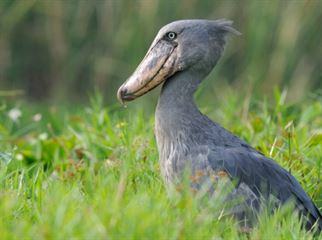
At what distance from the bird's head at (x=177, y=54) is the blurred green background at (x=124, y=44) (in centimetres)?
448

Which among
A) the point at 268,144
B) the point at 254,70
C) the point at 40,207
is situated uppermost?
the point at 40,207

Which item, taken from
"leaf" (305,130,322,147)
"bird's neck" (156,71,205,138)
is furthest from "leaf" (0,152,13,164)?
"leaf" (305,130,322,147)

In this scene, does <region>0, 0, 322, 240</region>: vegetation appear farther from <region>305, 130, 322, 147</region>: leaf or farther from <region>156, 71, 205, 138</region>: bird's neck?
<region>156, 71, 205, 138</region>: bird's neck

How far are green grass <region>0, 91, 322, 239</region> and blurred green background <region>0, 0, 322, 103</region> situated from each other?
2381 mm

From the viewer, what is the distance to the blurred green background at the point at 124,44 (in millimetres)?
10461

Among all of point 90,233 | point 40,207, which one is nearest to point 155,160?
point 40,207

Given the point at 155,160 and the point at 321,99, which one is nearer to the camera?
the point at 155,160

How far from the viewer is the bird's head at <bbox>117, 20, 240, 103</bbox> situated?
5.65 metres

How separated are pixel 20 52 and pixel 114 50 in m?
1.25

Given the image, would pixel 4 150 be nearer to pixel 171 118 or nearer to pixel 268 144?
pixel 171 118

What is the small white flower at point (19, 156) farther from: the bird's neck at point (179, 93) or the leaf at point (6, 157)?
the bird's neck at point (179, 93)

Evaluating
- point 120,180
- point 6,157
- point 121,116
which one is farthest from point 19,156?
point 121,116

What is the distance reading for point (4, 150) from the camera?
20.1ft

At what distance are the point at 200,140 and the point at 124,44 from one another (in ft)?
19.3
